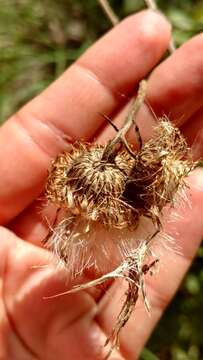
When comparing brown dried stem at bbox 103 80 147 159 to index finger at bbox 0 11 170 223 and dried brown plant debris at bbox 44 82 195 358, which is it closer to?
dried brown plant debris at bbox 44 82 195 358

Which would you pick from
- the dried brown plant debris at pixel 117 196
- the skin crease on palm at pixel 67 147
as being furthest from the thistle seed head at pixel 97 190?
the skin crease on palm at pixel 67 147

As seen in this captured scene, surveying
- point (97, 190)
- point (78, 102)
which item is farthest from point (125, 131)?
point (78, 102)

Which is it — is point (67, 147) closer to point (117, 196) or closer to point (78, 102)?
point (78, 102)

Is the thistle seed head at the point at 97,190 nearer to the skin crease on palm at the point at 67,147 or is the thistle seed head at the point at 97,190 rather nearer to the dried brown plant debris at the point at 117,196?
the dried brown plant debris at the point at 117,196

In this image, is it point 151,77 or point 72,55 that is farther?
point 72,55

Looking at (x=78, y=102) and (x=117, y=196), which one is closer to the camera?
(x=117, y=196)

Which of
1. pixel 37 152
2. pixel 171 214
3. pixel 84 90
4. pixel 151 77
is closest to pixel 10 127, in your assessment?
pixel 37 152

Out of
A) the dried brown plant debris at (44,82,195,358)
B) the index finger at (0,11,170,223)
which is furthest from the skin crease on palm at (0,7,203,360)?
the dried brown plant debris at (44,82,195,358)

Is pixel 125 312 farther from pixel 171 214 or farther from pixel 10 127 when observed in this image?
pixel 10 127
